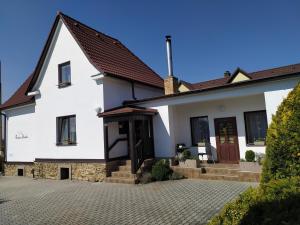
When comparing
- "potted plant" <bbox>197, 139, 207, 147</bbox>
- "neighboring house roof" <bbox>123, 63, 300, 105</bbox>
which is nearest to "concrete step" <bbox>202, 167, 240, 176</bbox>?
"potted plant" <bbox>197, 139, 207, 147</bbox>

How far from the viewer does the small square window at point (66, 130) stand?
548 inches

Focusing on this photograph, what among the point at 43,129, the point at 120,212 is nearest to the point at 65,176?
the point at 43,129

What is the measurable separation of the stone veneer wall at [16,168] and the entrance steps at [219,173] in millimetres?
10154

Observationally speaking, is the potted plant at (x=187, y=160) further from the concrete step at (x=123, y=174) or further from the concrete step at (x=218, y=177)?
→ the concrete step at (x=123, y=174)

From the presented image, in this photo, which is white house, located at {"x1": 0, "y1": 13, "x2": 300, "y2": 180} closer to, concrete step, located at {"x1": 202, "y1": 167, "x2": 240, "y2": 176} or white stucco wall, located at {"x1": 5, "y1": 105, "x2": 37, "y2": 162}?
white stucco wall, located at {"x1": 5, "y1": 105, "x2": 37, "y2": 162}

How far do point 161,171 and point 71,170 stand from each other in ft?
17.3

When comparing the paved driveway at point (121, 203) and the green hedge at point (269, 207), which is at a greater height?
the green hedge at point (269, 207)

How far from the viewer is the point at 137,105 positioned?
43.7 ft

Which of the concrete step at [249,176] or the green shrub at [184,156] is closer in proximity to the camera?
the concrete step at [249,176]

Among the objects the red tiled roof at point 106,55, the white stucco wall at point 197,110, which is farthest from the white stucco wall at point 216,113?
the red tiled roof at point 106,55

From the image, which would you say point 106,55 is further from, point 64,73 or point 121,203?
point 121,203

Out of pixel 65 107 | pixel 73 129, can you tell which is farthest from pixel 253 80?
pixel 65 107

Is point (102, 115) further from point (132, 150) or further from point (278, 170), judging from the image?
point (278, 170)

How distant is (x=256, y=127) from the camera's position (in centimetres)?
1161
